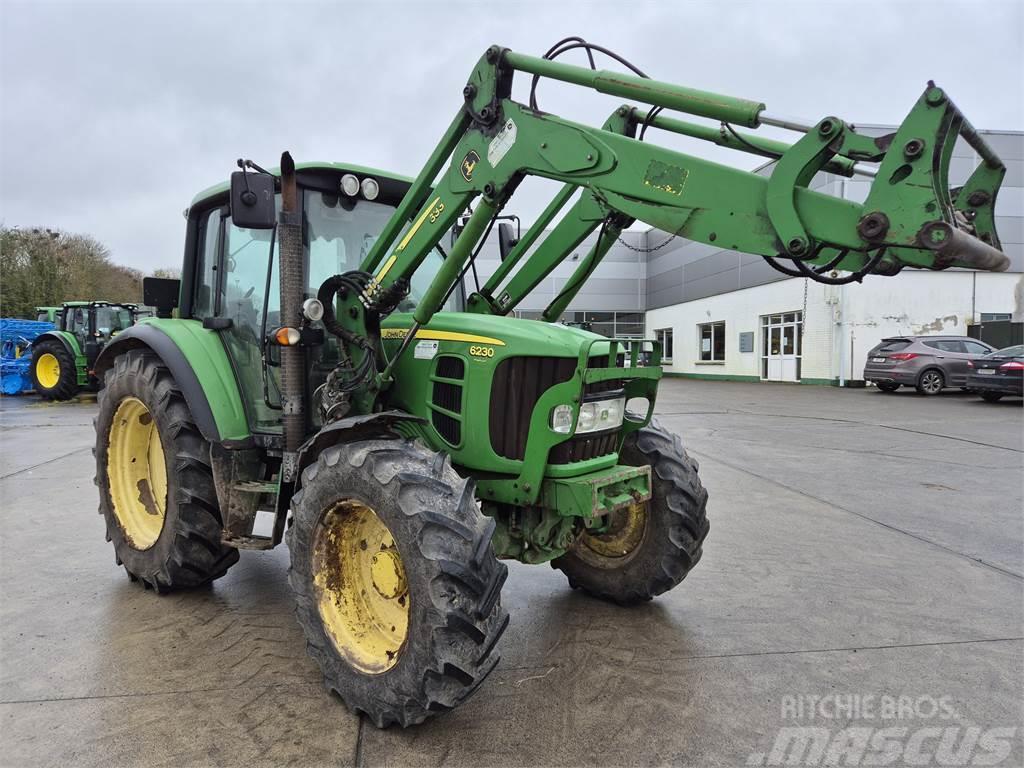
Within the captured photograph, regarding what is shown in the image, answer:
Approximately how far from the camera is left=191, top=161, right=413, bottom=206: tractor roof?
3.46 meters

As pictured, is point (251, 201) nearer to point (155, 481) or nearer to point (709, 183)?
point (709, 183)

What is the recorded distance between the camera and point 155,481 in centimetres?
431

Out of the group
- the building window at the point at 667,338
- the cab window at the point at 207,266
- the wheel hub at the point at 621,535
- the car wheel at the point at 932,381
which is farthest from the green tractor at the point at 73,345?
the building window at the point at 667,338

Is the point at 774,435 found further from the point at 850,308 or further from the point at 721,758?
the point at 850,308

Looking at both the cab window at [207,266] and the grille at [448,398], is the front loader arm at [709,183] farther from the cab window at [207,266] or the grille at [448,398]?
the cab window at [207,266]

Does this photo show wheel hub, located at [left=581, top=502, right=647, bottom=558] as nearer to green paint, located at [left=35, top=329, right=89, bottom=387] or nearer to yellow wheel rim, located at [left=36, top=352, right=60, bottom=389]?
green paint, located at [left=35, top=329, right=89, bottom=387]

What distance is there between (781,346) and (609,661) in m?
21.9

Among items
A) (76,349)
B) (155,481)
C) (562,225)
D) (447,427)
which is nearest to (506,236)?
(562,225)

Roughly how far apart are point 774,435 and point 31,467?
1017 cm

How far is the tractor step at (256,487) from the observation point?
3.44 meters

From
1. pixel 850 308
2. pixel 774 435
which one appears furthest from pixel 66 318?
pixel 850 308

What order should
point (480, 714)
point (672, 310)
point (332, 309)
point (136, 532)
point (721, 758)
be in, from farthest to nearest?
point (672, 310)
point (136, 532)
point (332, 309)
point (480, 714)
point (721, 758)

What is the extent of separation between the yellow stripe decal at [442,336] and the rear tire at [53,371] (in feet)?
52.8

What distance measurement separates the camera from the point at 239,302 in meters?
3.86
